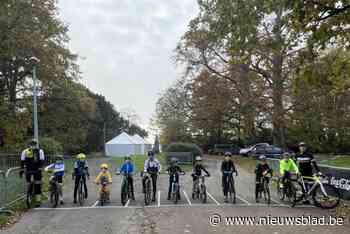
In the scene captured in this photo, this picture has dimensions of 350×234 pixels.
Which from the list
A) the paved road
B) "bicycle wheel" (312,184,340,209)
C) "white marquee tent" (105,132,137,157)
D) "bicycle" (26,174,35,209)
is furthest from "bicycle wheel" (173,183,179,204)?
"white marquee tent" (105,132,137,157)

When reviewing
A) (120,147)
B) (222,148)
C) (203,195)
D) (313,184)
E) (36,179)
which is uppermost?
(120,147)

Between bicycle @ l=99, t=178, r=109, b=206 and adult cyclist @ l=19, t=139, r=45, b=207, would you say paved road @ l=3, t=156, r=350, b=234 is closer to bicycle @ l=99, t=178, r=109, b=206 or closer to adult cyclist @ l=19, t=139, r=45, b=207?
bicycle @ l=99, t=178, r=109, b=206

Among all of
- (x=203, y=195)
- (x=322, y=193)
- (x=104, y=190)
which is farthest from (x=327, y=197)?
(x=104, y=190)

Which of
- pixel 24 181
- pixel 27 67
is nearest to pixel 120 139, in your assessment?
pixel 27 67

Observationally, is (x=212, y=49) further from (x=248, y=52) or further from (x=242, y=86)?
(x=248, y=52)

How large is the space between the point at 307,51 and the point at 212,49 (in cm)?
2724

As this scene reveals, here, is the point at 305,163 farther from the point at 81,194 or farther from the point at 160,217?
the point at 81,194

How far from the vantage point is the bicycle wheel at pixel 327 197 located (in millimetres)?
12656
